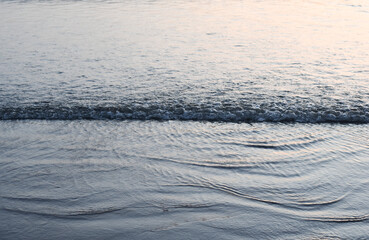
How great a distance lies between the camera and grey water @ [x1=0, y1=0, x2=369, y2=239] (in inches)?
134

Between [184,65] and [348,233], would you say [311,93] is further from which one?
[348,233]

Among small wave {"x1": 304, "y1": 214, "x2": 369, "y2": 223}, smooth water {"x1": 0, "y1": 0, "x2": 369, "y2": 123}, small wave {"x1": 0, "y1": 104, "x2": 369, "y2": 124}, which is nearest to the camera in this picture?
small wave {"x1": 304, "y1": 214, "x2": 369, "y2": 223}

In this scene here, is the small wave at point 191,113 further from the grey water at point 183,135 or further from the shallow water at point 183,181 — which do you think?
the shallow water at point 183,181

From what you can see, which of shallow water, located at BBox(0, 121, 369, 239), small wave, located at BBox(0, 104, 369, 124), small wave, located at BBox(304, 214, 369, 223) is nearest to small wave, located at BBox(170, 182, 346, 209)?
shallow water, located at BBox(0, 121, 369, 239)

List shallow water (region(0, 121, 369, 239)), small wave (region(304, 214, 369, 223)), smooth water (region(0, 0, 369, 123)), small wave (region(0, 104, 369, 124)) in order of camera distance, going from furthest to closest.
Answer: smooth water (region(0, 0, 369, 123)), small wave (region(0, 104, 369, 124)), small wave (region(304, 214, 369, 223)), shallow water (region(0, 121, 369, 239))

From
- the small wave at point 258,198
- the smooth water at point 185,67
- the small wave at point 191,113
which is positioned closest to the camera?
the small wave at point 258,198

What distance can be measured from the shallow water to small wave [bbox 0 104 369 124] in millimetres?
268

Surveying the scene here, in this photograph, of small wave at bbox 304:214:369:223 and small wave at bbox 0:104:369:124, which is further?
small wave at bbox 0:104:369:124

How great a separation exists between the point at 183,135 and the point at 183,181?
1410mm

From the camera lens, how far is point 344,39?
11719 mm

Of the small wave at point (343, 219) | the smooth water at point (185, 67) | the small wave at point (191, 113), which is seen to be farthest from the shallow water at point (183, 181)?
the smooth water at point (185, 67)

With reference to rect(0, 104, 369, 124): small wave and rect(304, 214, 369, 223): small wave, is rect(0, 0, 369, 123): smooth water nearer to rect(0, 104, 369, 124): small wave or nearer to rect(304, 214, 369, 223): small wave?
rect(0, 104, 369, 124): small wave

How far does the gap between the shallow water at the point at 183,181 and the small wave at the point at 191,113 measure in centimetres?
27

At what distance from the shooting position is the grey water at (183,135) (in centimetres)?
341
